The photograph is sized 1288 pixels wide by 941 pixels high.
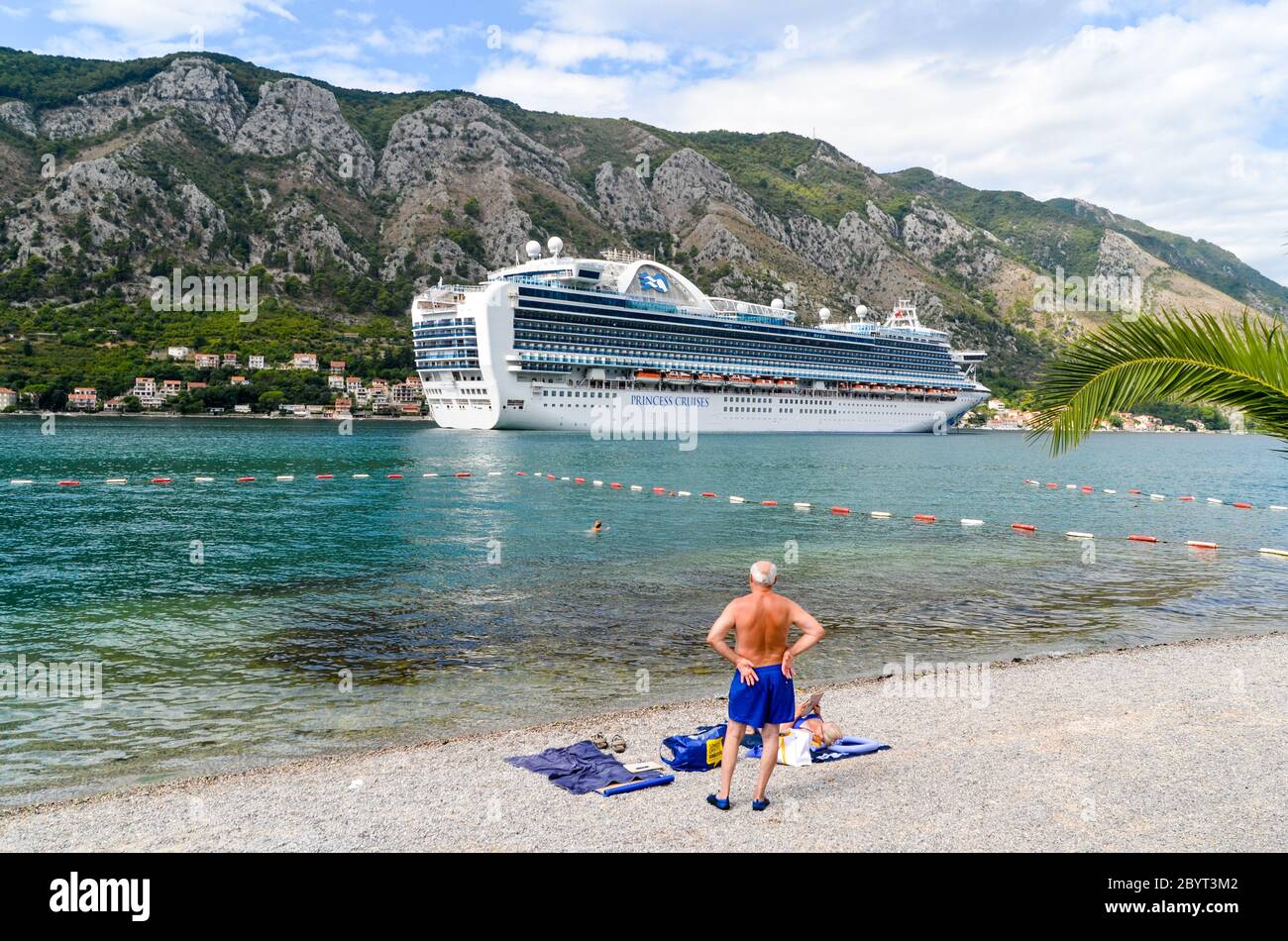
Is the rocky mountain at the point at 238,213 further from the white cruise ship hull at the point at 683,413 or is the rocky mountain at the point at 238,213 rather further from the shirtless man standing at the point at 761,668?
the shirtless man standing at the point at 761,668

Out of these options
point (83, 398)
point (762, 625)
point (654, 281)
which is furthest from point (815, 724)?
point (83, 398)

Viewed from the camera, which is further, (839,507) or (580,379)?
(580,379)

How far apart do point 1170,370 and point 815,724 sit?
4202mm

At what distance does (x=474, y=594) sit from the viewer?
Answer: 18.7 m

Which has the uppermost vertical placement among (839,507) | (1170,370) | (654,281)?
(654,281)

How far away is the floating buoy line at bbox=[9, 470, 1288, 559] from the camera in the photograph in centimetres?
2969

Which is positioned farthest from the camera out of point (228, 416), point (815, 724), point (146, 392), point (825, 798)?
point (228, 416)

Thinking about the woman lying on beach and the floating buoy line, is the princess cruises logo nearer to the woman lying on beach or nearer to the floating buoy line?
the floating buoy line

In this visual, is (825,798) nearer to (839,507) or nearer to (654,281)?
(839,507)

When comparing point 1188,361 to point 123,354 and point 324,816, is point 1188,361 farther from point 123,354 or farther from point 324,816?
point 123,354

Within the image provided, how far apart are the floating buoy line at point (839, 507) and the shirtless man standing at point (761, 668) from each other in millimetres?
24958

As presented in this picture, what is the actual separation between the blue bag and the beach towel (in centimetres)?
26

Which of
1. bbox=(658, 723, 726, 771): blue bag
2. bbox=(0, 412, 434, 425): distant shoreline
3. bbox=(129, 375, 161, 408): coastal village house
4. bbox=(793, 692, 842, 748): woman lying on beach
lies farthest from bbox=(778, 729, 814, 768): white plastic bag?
bbox=(129, 375, 161, 408): coastal village house
